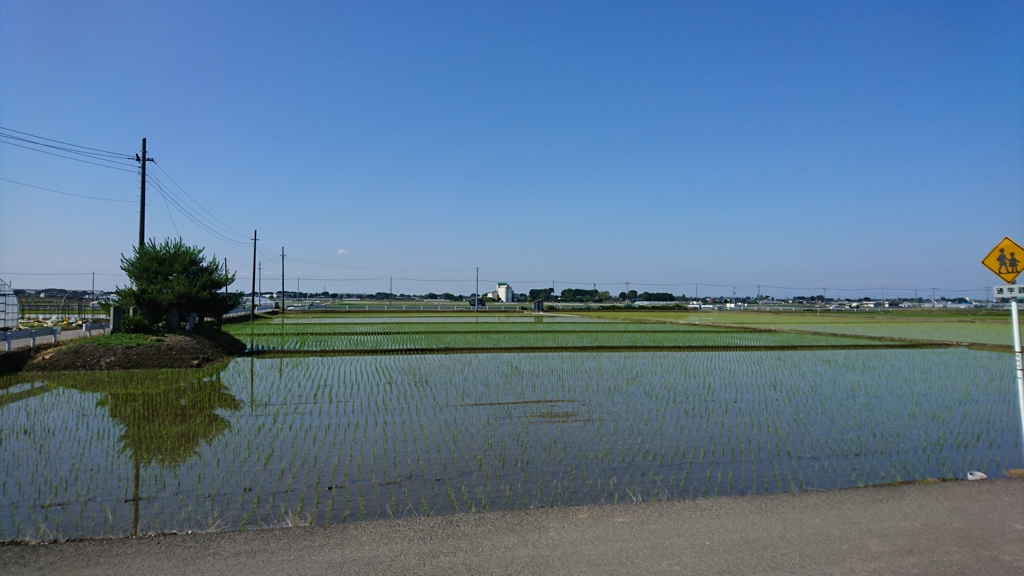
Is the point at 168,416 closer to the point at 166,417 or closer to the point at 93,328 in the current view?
the point at 166,417

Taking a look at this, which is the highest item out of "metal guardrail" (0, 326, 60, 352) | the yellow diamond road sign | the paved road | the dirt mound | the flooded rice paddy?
the yellow diamond road sign

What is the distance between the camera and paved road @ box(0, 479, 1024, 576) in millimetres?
4105

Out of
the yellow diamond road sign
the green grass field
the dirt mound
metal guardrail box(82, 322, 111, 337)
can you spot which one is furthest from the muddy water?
the green grass field

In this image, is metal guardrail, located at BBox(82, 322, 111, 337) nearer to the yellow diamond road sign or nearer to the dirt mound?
the dirt mound

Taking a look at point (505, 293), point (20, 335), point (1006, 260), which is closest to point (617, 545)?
point (1006, 260)

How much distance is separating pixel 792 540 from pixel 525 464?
11.6 feet

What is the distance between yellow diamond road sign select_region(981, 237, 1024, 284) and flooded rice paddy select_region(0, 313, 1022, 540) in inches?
90.8

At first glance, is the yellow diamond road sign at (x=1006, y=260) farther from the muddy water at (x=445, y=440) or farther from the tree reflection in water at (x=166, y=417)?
the tree reflection in water at (x=166, y=417)

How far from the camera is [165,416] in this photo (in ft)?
34.5

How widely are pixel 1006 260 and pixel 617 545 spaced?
19.7ft

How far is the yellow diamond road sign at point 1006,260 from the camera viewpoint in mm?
6957

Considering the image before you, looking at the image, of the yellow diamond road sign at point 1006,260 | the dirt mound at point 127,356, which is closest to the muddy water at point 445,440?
the dirt mound at point 127,356

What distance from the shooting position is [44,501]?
20.2 feet

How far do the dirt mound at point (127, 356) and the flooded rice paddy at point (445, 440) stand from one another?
2.30 ft
